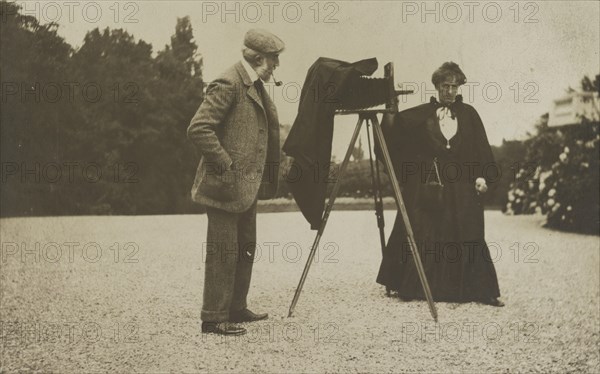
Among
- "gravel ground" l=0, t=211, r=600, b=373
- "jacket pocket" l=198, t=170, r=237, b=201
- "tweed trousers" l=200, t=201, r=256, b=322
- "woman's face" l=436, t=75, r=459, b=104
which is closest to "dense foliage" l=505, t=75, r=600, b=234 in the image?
→ "gravel ground" l=0, t=211, r=600, b=373

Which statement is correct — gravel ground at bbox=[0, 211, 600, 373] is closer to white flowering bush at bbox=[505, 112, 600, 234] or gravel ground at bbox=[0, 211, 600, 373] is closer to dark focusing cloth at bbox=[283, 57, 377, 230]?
dark focusing cloth at bbox=[283, 57, 377, 230]

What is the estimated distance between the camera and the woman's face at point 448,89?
4.65 meters

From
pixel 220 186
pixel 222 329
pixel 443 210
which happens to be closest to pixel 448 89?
pixel 443 210

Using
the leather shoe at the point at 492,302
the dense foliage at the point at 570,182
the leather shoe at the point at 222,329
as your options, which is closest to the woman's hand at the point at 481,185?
the leather shoe at the point at 492,302

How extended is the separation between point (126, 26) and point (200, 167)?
1.41 m

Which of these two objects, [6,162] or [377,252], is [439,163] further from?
[6,162]

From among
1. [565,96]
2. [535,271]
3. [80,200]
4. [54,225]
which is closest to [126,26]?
[80,200]

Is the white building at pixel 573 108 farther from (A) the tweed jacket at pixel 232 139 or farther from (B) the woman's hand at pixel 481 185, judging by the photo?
(A) the tweed jacket at pixel 232 139

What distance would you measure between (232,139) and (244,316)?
4.08ft

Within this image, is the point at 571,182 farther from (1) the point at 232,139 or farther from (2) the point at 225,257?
(1) the point at 232,139

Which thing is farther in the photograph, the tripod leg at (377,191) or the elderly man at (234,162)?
the tripod leg at (377,191)

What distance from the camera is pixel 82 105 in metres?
5.10

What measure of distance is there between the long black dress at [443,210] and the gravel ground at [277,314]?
0.17 metres

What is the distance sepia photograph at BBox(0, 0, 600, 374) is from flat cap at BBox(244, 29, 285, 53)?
11 mm
